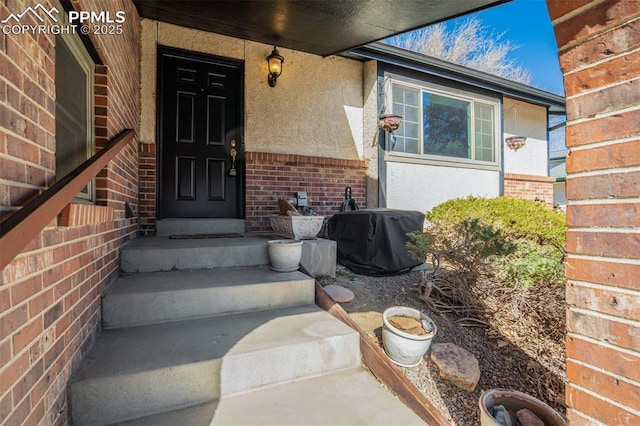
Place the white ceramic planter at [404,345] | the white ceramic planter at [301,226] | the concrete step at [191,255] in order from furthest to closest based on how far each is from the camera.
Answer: the white ceramic planter at [301,226] < the concrete step at [191,255] < the white ceramic planter at [404,345]

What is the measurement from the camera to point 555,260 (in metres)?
3.35

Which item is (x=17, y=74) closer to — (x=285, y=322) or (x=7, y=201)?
(x=7, y=201)

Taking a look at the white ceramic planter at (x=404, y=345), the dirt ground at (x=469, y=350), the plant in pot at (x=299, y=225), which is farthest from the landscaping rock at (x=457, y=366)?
the plant in pot at (x=299, y=225)

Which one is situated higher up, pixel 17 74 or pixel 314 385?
pixel 17 74

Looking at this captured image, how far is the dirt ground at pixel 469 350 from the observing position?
195 cm

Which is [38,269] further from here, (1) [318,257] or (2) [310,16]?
(2) [310,16]

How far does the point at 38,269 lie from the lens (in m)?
1.10

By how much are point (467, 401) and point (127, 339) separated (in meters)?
2.07

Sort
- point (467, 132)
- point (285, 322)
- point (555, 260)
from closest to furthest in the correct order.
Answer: point (285, 322), point (555, 260), point (467, 132)

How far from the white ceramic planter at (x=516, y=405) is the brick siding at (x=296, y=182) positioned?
121 inches

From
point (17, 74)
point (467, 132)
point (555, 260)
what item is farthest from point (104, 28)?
point (467, 132)

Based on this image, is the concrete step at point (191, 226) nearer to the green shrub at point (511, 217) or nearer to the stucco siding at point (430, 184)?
the stucco siding at point (430, 184)

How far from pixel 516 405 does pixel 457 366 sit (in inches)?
17.3

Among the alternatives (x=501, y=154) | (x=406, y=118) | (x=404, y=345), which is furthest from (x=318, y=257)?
(x=501, y=154)
